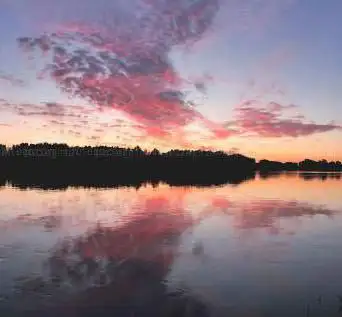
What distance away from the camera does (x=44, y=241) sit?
65.9 feet

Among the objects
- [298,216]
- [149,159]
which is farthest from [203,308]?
[149,159]

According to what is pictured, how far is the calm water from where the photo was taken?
11406mm

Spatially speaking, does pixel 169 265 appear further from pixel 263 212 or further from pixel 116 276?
pixel 263 212

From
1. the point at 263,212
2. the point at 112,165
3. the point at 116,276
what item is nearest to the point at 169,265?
the point at 116,276

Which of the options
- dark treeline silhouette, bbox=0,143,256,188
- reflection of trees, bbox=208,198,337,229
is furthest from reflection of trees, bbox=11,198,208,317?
dark treeline silhouette, bbox=0,143,256,188

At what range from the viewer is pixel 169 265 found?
15.8 metres

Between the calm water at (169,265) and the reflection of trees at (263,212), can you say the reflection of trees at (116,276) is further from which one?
the reflection of trees at (263,212)

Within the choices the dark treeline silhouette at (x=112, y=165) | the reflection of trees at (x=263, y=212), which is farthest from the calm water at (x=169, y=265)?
the dark treeline silhouette at (x=112, y=165)

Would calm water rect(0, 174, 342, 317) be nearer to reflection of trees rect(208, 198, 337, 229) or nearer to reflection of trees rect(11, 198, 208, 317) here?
reflection of trees rect(11, 198, 208, 317)

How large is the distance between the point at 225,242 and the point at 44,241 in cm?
823

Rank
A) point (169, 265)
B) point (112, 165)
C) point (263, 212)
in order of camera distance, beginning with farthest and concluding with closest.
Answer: point (112, 165)
point (263, 212)
point (169, 265)

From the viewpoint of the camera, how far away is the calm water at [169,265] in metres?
11.4

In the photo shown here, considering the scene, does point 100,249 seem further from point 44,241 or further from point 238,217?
point 238,217

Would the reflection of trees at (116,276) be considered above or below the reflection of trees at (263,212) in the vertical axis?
below
